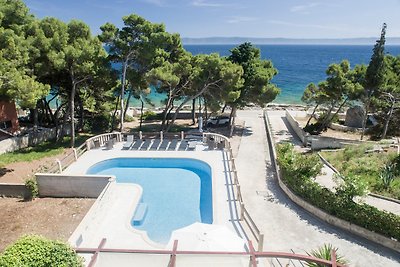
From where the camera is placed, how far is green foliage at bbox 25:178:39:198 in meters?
15.7

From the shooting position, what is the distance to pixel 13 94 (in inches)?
653

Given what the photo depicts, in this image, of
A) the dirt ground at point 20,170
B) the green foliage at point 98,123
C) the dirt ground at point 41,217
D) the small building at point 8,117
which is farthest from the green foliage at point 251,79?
the small building at point 8,117

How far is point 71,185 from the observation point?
15945 millimetres

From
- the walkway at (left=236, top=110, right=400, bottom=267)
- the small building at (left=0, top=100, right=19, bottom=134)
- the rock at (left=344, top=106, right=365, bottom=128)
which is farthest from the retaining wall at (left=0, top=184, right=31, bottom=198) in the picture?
the rock at (left=344, top=106, right=365, bottom=128)

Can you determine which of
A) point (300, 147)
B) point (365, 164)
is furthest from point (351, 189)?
point (300, 147)

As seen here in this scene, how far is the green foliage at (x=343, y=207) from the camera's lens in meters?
11.4

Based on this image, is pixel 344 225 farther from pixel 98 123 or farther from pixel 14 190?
pixel 98 123

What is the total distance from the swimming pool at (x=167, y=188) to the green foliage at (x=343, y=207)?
443 centimetres

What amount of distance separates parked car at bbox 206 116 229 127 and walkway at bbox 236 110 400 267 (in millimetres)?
12087

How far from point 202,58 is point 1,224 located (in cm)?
1715

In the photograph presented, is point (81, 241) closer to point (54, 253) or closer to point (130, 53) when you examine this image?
point (54, 253)

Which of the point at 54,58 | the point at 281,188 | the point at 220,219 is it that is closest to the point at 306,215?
the point at 281,188

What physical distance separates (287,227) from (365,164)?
25.8ft

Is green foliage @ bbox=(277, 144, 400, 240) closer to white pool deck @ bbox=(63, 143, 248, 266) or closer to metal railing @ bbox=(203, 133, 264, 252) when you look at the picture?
metal railing @ bbox=(203, 133, 264, 252)
